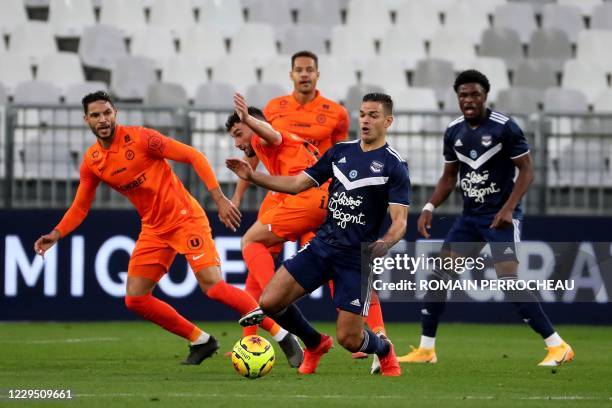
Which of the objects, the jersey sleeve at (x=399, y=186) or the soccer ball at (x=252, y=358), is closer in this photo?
the jersey sleeve at (x=399, y=186)

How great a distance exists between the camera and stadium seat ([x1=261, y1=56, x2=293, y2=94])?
17906 mm

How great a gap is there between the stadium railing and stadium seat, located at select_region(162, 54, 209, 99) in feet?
9.56

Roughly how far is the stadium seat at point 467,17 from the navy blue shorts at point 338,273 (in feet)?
37.1

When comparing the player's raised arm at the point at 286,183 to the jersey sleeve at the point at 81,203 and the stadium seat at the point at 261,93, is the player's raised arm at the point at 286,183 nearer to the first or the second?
the jersey sleeve at the point at 81,203

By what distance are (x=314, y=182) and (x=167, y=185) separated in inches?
63.5

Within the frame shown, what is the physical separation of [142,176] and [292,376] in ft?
6.89

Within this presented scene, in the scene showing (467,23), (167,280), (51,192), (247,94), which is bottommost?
(167,280)

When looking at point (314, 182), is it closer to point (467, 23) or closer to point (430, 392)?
point (430, 392)

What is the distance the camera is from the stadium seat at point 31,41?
60.1 feet

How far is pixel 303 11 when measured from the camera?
64.3ft

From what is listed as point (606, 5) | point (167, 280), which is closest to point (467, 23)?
point (606, 5)

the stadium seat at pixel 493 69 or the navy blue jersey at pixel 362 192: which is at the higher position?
the stadium seat at pixel 493 69

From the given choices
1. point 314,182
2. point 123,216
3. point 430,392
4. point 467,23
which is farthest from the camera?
point 467,23

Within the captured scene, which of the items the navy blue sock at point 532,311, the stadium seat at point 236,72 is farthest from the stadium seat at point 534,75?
the navy blue sock at point 532,311
